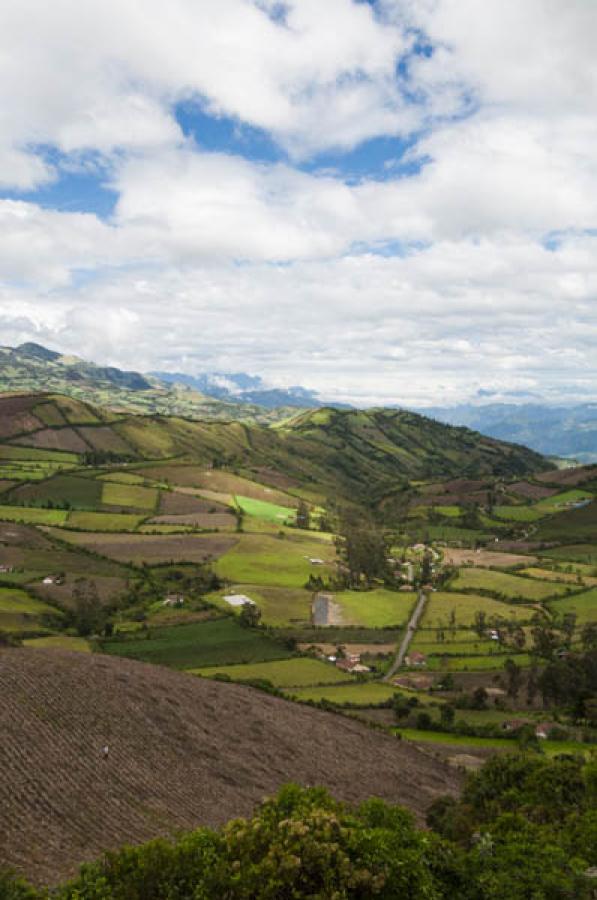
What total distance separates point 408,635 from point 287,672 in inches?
1679

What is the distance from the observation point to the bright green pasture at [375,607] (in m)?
161

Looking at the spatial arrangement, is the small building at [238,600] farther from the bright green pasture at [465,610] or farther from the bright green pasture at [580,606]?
the bright green pasture at [580,606]

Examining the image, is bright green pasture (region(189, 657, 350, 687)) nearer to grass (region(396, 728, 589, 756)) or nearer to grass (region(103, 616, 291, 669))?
grass (region(103, 616, 291, 669))

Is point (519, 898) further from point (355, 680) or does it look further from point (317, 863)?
point (355, 680)

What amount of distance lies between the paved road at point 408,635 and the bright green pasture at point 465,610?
1.80m

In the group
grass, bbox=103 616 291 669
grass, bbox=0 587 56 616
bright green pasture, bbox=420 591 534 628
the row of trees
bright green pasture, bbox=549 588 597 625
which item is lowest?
grass, bbox=103 616 291 669

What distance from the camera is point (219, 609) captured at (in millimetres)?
155250

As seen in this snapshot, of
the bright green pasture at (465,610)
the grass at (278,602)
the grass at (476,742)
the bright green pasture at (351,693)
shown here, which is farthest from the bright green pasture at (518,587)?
the grass at (476,742)

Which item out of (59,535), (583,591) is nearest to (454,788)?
(583,591)

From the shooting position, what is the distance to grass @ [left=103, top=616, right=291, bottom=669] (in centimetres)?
12475

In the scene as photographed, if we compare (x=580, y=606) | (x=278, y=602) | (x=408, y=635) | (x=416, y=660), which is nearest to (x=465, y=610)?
(x=408, y=635)

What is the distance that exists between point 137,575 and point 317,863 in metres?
157

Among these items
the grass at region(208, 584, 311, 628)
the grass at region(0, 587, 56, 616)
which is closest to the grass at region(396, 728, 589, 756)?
the grass at region(208, 584, 311, 628)

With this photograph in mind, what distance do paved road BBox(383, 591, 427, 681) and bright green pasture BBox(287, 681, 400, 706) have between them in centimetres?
821
